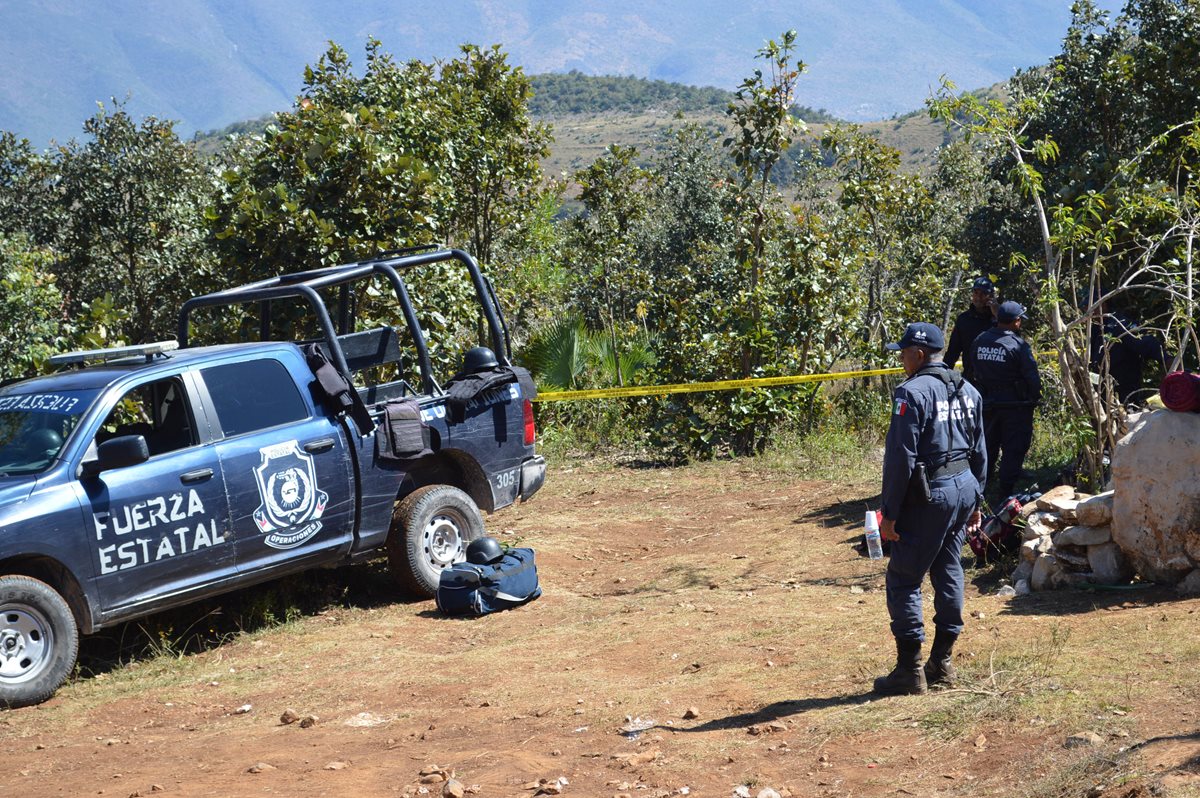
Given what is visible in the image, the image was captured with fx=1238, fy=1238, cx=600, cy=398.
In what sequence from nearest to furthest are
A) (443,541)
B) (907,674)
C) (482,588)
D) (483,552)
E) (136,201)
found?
(907,674) < (482,588) < (483,552) < (443,541) < (136,201)

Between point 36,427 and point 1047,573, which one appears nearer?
point 36,427

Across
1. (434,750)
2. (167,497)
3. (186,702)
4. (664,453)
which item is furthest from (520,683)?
(664,453)

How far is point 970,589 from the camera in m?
8.01

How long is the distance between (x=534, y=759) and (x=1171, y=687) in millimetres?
2778

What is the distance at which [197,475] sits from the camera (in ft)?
24.1

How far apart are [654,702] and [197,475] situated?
10.3 feet

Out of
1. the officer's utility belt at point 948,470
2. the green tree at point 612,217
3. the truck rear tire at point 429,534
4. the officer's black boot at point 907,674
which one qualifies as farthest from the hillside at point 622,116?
the officer's black boot at point 907,674

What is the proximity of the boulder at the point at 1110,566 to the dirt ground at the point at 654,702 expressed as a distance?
0.51ft

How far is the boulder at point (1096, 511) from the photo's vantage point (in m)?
7.47

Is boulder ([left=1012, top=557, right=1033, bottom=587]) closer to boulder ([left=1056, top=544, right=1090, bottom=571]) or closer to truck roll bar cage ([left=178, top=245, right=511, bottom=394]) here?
boulder ([left=1056, top=544, right=1090, bottom=571])

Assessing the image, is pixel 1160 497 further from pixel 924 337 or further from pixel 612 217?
pixel 612 217

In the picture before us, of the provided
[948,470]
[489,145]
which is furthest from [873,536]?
[489,145]

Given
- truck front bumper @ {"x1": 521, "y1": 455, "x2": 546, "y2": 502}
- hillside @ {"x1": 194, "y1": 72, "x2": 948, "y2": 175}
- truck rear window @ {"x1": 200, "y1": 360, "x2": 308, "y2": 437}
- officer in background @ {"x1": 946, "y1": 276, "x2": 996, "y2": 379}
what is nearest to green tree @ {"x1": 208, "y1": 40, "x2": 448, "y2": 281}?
truck front bumper @ {"x1": 521, "y1": 455, "x2": 546, "y2": 502}

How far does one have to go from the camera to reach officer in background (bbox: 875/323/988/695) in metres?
5.66
